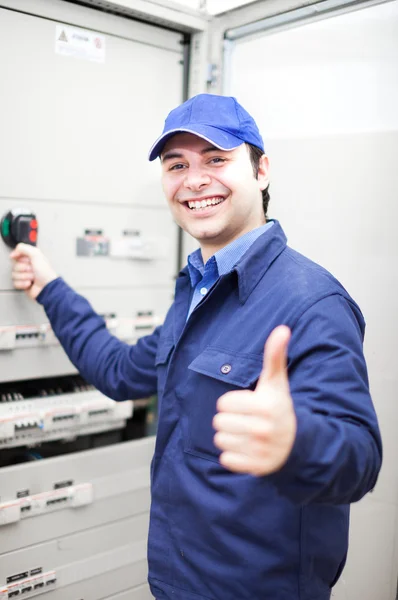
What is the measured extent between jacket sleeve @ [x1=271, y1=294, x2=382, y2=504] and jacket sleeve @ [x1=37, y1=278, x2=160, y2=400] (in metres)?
0.61

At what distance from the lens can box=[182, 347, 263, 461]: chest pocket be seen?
1099mm

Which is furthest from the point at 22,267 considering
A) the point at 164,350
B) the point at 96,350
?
the point at 164,350

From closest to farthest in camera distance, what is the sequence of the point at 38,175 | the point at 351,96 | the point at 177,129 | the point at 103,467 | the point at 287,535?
the point at 287,535, the point at 177,129, the point at 351,96, the point at 38,175, the point at 103,467

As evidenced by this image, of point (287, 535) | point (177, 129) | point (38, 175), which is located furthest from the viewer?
point (38, 175)

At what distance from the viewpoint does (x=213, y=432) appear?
1.15m

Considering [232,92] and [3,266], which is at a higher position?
[232,92]

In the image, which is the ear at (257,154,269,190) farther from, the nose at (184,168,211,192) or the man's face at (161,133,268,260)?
the nose at (184,168,211,192)

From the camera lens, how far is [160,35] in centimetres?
177

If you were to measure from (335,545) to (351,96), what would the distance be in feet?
3.51

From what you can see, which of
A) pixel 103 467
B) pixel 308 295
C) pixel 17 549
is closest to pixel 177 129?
pixel 308 295

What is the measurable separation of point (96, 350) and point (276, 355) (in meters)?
0.94

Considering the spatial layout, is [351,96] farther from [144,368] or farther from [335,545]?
[335,545]

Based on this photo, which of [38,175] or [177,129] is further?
[38,175]

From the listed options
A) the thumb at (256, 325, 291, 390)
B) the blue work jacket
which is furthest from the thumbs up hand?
the blue work jacket
